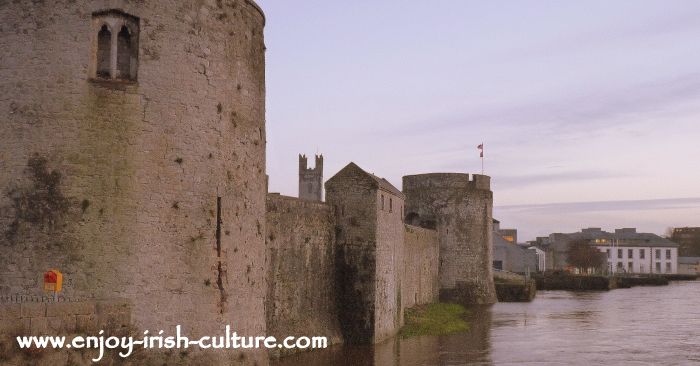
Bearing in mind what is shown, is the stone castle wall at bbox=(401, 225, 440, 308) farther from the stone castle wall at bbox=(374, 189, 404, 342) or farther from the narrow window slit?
the narrow window slit

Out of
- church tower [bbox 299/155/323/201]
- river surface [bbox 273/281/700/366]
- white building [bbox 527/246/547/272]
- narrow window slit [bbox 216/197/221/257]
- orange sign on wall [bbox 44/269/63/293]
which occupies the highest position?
church tower [bbox 299/155/323/201]

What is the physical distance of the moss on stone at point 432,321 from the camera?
87.4 feet

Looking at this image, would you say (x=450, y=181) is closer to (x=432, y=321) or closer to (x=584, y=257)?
(x=432, y=321)

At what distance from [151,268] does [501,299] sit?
39263mm

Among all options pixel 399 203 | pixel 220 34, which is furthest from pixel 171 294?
pixel 399 203

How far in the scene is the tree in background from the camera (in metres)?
108

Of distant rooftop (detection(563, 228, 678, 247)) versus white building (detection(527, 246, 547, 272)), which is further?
distant rooftop (detection(563, 228, 678, 247))

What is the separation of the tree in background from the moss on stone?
77.6m

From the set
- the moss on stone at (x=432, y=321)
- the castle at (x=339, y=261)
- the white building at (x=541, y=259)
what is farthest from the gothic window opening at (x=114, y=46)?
the white building at (x=541, y=259)

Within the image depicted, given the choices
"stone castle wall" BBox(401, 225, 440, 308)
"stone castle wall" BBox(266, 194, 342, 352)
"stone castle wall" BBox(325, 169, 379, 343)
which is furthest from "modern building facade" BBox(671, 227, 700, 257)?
"stone castle wall" BBox(266, 194, 342, 352)

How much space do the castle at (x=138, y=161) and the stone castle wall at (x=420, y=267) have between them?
18.6 m

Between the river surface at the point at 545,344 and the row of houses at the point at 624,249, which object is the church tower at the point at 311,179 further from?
the row of houses at the point at 624,249

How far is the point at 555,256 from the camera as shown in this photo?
119m

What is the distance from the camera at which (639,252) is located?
410 ft
